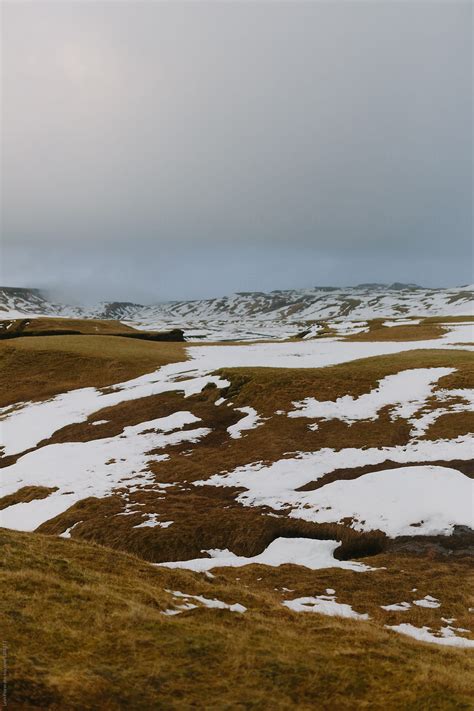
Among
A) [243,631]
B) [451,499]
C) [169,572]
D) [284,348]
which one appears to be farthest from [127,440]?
[284,348]

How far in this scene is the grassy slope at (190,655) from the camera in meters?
7.27

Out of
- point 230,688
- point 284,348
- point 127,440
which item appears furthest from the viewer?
point 284,348

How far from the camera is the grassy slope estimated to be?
727cm

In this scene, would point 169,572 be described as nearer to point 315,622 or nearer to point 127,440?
point 315,622

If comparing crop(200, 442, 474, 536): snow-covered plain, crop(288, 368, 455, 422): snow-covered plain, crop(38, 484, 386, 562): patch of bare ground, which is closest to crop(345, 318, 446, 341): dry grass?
crop(288, 368, 455, 422): snow-covered plain

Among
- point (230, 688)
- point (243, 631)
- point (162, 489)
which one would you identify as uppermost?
point (230, 688)

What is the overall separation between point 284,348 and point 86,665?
6119cm

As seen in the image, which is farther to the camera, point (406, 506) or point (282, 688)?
point (406, 506)

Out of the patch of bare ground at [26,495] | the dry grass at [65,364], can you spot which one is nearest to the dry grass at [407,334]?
the dry grass at [65,364]

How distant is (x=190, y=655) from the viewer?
27.9ft

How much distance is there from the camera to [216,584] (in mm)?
14227

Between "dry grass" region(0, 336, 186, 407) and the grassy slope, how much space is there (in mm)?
44458

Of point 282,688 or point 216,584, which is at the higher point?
point 282,688

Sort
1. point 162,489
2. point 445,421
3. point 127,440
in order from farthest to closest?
point 127,440 → point 445,421 → point 162,489
